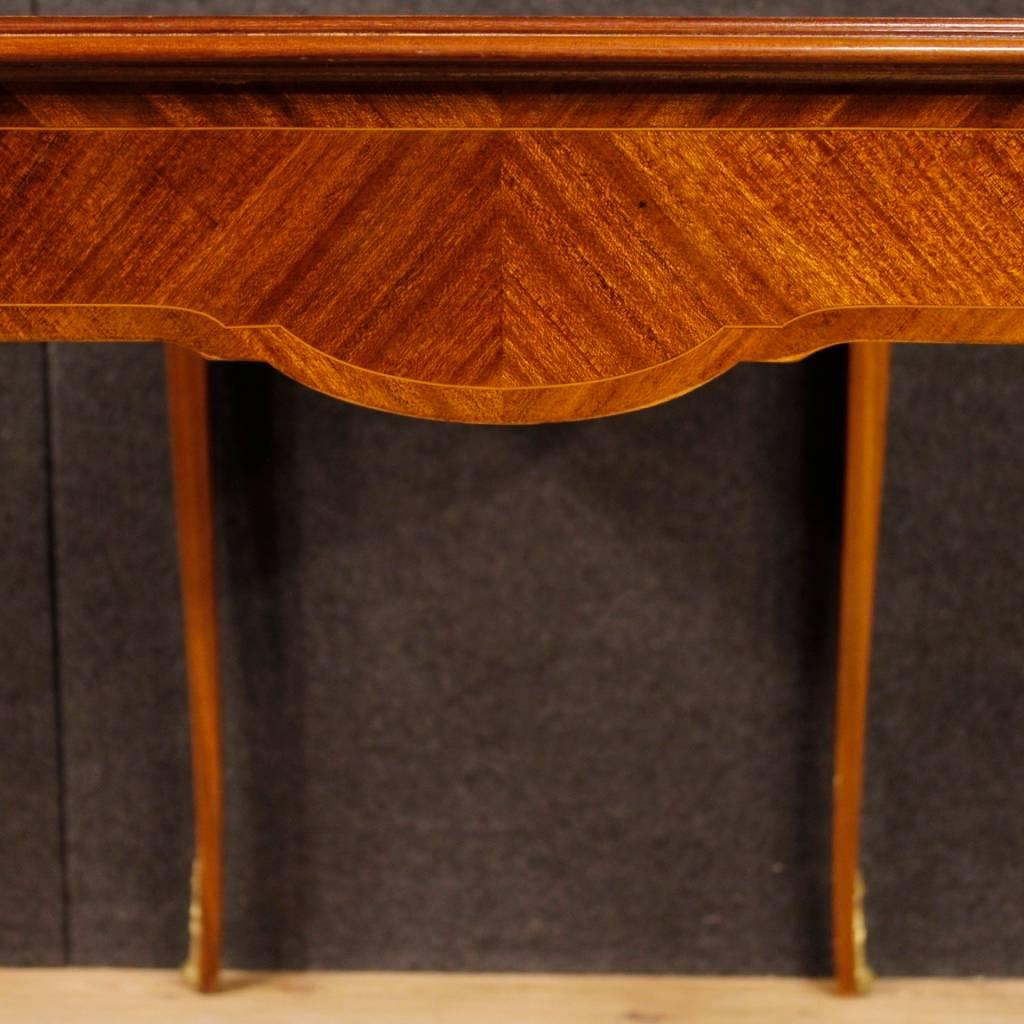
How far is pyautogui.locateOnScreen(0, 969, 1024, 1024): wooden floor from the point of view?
1.00 meters

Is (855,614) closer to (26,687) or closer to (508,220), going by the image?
(508,220)

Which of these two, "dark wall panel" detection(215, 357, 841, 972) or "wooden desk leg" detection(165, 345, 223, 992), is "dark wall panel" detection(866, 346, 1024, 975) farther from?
"wooden desk leg" detection(165, 345, 223, 992)

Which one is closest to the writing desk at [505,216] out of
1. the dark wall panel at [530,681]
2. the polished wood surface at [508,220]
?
the polished wood surface at [508,220]

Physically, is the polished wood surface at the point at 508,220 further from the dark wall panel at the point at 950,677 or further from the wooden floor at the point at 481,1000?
the wooden floor at the point at 481,1000

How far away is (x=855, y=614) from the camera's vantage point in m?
0.95

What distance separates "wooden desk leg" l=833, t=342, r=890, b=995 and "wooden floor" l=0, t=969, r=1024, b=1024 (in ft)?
0.21

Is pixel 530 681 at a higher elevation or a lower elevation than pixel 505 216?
lower

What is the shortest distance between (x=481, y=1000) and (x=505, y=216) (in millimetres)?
743

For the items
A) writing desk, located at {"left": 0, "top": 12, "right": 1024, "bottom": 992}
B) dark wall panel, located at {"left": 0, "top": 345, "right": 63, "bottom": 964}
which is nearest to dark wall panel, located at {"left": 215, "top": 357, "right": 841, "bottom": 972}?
dark wall panel, located at {"left": 0, "top": 345, "right": 63, "bottom": 964}

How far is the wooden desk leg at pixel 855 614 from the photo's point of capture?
3.00 ft

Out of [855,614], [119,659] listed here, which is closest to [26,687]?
[119,659]

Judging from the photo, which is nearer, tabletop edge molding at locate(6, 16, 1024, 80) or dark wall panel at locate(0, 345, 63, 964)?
tabletop edge molding at locate(6, 16, 1024, 80)

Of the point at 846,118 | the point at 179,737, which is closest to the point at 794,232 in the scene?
the point at 846,118

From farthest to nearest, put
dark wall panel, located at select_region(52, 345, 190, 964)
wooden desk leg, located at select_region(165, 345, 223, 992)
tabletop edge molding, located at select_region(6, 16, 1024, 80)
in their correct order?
dark wall panel, located at select_region(52, 345, 190, 964) < wooden desk leg, located at select_region(165, 345, 223, 992) < tabletop edge molding, located at select_region(6, 16, 1024, 80)
